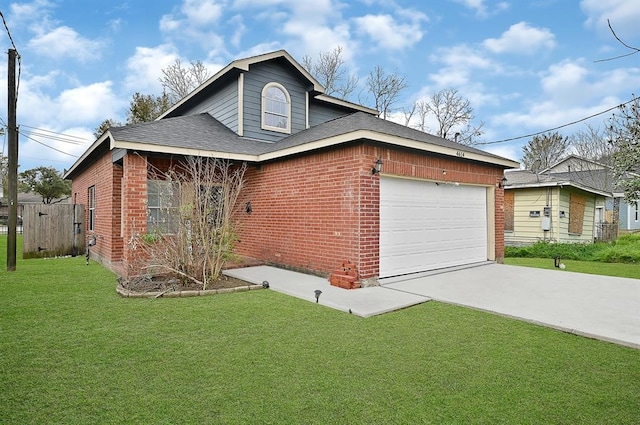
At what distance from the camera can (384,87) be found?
2695 centimetres

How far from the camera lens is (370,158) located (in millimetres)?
7141

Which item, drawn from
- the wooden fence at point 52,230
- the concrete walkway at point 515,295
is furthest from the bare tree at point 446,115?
the wooden fence at point 52,230

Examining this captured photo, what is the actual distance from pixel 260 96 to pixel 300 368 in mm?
9782

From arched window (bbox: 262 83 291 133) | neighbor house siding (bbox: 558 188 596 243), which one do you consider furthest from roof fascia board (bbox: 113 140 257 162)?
neighbor house siding (bbox: 558 188 596 243)

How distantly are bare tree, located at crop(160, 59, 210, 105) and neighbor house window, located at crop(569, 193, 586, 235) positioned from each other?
24.4 meters

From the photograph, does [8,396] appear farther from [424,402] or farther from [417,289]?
[417,289]

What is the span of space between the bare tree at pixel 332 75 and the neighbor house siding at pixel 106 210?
18176 millimetres

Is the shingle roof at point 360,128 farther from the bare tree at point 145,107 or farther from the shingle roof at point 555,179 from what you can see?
the bare tree at point 145,107

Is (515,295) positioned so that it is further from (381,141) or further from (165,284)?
(165,284)

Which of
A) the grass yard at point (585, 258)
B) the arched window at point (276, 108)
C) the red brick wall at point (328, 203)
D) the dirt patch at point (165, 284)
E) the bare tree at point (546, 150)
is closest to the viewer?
the dirt patch at point (165, 284)

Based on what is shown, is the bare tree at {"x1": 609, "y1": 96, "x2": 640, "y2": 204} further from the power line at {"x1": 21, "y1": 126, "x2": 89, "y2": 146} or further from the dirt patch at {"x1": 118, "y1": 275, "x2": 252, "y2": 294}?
the power line at {"x1": 21, "y1": 126, "x2": 89, "y2": 146}

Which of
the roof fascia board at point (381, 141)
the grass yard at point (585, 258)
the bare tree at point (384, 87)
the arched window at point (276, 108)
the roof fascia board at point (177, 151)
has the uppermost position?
the bare tree at point (384, 87)

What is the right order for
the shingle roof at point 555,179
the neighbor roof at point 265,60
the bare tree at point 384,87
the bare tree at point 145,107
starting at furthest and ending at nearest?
the bare tree at point 384,87 < the bare tree at point 145,107 < the shingle roof at point 555,179 < the neighbor roof at point 265,60

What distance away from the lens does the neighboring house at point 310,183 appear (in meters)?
7.32
